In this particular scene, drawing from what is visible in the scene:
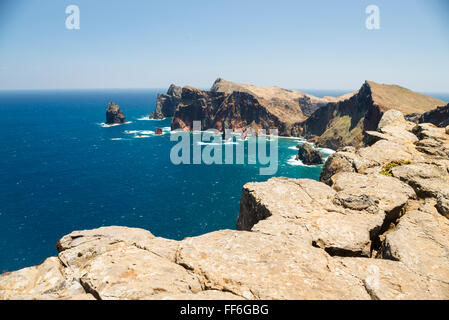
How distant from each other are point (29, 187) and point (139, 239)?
112 meters

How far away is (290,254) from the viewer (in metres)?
9.11

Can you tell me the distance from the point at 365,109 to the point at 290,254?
7735 inches

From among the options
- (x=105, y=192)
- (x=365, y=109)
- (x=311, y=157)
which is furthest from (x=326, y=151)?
(x=105, y=192)

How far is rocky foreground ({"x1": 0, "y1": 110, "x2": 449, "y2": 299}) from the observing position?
7.65 metres

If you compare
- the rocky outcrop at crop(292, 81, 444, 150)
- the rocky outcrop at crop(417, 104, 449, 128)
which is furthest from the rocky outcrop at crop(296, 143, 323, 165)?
the rocky outcrop at crop(417, 104, 449, 128)

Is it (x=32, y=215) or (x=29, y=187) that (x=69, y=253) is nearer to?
(x=32, y=215)

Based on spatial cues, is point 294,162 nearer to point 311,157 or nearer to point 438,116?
point 311,157

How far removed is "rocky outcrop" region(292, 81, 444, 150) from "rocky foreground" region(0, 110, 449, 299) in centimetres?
16308

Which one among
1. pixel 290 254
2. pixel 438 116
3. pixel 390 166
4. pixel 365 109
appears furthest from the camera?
pixel 365 109

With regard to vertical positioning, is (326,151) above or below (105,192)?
above

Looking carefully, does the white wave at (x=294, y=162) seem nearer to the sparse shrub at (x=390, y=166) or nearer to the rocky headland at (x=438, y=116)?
the rocky headland at (x=438, y=116)

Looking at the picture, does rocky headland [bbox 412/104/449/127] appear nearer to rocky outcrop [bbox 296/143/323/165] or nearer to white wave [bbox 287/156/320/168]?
rocky outcrop [bbox 296/143/323/165]

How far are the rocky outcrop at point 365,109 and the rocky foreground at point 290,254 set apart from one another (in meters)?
163

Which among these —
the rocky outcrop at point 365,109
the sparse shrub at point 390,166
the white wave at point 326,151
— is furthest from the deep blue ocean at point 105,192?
the sparse shrub at point 390,166
